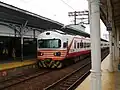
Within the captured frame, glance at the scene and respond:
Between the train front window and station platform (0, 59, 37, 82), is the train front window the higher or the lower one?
the higher one

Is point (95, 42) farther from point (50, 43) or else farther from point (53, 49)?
point (50, 43)

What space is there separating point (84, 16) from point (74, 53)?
17.7 m

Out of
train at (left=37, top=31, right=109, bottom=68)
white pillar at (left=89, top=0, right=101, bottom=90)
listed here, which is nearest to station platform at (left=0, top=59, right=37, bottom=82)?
train at (left=37, top=31, right=109, bottom=68)

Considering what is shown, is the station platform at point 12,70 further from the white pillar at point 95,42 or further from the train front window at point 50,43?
the white pillar at point 95,42

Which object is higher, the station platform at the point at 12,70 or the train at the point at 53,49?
the train at the point at 53,49

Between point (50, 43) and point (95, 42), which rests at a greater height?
point (50, 43)

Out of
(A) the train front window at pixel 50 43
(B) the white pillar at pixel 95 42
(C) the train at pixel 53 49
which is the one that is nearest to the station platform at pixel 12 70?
(C) the train at pixel 53 49

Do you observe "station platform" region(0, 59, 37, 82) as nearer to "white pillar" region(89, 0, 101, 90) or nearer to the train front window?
the train front window

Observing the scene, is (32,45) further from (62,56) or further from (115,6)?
(115,6)

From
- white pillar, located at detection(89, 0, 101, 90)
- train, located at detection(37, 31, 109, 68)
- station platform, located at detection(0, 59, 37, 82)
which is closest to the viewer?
white pillar, located at detection(89, 0, 101, 90)

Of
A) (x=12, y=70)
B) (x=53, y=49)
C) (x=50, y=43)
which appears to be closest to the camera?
(x=12, y=70)

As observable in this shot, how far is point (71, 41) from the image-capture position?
15852mm

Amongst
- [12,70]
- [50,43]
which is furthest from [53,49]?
[12,70]

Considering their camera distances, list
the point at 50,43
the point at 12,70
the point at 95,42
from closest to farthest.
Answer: the point at 95,42, the point at 12,70, the point at 50,43
